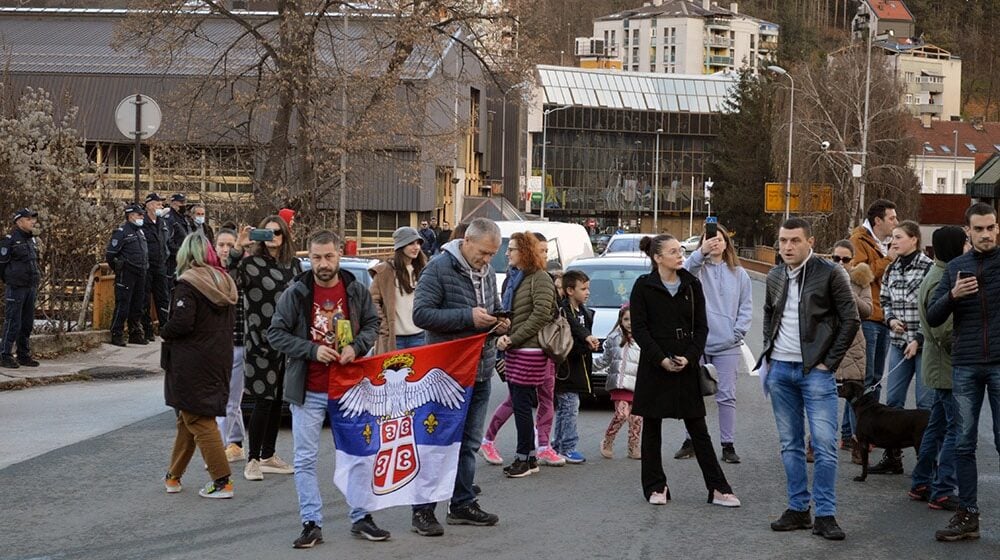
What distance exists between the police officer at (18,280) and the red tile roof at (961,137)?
108538 millimetres

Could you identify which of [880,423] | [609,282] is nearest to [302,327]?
[880,423]

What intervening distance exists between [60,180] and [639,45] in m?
159

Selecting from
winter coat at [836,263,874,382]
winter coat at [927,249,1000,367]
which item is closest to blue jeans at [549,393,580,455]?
winter coat at [836,263,874,382]

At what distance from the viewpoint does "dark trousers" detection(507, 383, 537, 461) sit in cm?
1034

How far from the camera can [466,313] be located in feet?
27.6

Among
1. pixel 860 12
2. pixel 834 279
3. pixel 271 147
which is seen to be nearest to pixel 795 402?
pixel 834 279

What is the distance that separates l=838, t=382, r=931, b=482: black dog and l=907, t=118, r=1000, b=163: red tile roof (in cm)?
11174

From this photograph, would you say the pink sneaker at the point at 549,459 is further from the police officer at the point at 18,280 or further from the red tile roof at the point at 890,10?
the red tile roof at the point at 890,10

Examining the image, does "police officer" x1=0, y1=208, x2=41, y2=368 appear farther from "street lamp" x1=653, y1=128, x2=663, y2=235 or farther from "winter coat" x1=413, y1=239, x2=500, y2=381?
"street lamp" x1=653, y1=128, x2=663, y2=235

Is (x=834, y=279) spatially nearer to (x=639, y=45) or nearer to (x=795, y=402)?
(x=795, y=402)

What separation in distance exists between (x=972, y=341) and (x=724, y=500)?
6.57ft

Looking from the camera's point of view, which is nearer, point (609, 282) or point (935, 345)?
point (935, 345)

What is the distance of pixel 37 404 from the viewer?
14273mm

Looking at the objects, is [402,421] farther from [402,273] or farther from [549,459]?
[549,459]
